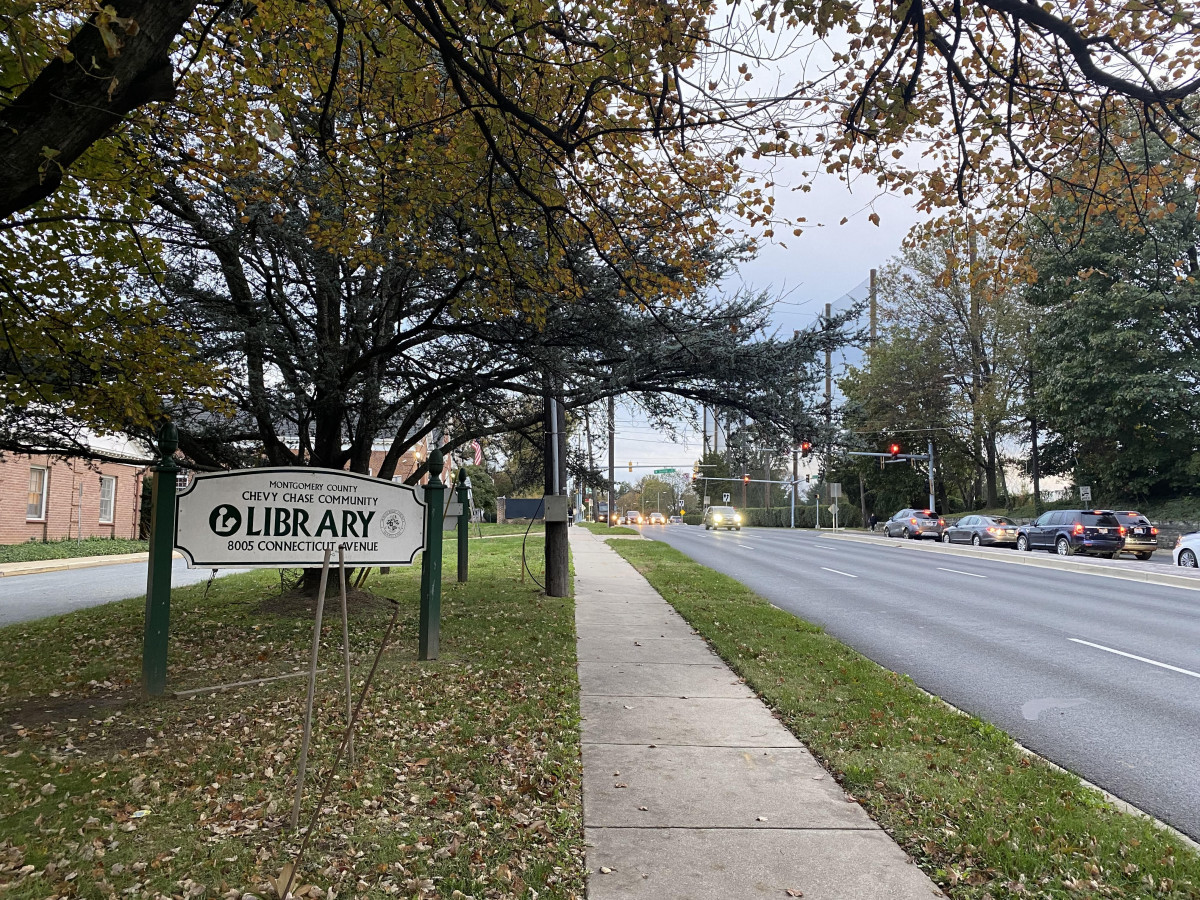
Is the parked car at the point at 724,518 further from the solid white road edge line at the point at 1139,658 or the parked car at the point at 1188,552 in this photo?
the solid white road edge line at the point at 1139,658

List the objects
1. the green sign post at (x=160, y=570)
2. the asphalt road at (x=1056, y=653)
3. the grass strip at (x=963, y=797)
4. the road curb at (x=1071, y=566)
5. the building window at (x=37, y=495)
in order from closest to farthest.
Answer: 1. the grass strip at (x=963, y=797)
2. the asphalt road at (x=1056, y=653)
3. the green sign post at (x=160, y=570)
4. the road curb at (x=1071, y=566)
5. the building window at (x=37, y=495)

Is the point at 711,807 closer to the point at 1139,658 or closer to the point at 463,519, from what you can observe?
the point at 1139,658

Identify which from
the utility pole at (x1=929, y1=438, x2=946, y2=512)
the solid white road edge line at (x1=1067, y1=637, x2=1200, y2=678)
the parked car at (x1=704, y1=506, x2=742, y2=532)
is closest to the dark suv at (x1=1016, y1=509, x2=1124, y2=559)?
the utility pole at (x1=929, y1=438, x2=946, y2=512)

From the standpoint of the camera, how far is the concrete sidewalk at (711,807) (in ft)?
11.2

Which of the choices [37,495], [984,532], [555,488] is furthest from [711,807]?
[984,532]

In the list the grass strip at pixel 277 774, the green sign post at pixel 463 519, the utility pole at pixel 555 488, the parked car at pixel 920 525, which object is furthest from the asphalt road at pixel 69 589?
the parked car at pixel 920 525

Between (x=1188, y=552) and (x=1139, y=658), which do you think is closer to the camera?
(x=1139, y=658)

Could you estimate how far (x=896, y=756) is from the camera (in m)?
5.07

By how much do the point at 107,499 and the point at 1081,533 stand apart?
117ft

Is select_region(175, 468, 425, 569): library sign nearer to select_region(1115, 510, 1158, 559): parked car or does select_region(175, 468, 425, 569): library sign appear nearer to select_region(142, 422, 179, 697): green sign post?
select_region(142, 422, 179, 697): green sign post

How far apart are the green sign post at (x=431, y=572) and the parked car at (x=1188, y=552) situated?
22.9 m

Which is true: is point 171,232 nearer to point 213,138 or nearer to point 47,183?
point 213,138

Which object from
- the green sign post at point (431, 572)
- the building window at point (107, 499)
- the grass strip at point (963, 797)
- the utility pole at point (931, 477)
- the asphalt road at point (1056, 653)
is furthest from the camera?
the utility pole at point (931, 477)

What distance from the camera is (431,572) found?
7438 millimetres
